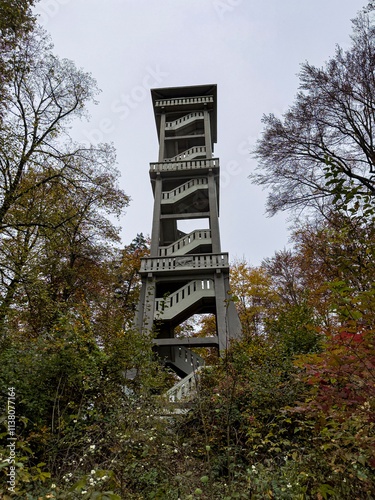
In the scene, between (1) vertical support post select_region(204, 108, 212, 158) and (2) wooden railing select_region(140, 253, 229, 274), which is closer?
(2) wooden railing select_region(140, 253, 229, 274)

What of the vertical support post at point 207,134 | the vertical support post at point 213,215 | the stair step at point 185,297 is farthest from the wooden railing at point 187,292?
the vertical support post at point 207,134

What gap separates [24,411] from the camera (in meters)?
5.67

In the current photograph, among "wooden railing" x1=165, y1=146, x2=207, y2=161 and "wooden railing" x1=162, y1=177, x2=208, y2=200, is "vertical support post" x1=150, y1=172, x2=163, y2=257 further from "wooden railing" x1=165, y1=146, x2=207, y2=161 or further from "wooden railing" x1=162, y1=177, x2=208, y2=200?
"wooden railing" x1=165, y1=146, x2=207, y2=161

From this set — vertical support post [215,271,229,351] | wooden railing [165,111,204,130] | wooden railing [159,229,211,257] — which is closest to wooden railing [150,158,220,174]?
wooden railing [165,111,204,130]

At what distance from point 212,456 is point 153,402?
1.53m

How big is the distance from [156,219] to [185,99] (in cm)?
1006

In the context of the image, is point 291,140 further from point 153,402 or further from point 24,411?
point 24,411

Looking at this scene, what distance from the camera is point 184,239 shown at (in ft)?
54.0

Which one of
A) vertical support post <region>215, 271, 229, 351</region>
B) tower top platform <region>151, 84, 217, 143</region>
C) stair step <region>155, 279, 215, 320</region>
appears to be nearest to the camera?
vertical support post <region>215, 271, 229, 351</region>

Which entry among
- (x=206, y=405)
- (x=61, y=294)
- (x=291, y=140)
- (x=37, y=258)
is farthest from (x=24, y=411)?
(x=61, y=294)

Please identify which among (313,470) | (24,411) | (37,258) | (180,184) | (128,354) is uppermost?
(180,184)

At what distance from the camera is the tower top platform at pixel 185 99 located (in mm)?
21406

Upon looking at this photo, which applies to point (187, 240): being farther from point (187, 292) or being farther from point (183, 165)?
point (183, 165)

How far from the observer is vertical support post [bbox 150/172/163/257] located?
1609 cm
